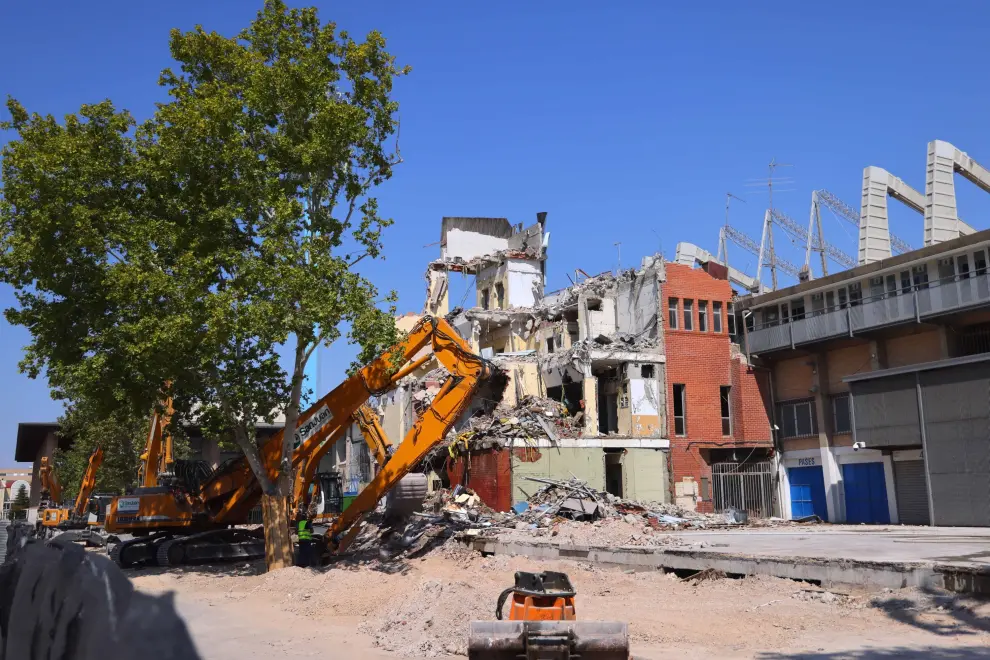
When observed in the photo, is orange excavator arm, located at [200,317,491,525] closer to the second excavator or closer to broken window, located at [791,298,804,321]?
the second excavator

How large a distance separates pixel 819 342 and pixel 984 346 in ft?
23.3

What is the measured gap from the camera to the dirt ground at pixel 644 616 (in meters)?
11.4

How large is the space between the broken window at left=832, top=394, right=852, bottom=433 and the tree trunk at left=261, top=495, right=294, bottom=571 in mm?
28406

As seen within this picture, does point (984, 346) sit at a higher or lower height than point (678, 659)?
higher

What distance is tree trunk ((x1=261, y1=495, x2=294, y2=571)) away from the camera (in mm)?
19781

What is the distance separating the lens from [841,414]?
1553 inches

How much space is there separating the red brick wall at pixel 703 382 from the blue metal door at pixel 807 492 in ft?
7.19

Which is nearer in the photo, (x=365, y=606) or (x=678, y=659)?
(x=678, y=659)

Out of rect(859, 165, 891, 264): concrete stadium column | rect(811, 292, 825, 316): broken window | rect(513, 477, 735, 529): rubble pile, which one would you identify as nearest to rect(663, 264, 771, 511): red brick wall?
rect(513, 477, 735, 529): rubble pile

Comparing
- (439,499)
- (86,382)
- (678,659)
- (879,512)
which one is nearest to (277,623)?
(678,659)

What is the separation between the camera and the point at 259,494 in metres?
23.5

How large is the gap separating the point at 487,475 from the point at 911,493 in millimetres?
17315

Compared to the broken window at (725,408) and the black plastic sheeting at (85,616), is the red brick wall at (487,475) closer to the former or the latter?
the broken window at (725,408)

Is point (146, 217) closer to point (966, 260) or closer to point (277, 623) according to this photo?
point (277, 623)
